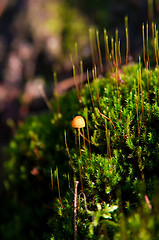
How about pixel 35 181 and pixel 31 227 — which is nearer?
pixel 31 227

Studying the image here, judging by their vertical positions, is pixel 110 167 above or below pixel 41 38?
below

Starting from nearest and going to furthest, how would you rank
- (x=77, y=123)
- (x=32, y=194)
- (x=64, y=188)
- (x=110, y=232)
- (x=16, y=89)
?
(x=110, y=232)
(x=77, y=123)
(x=64, y=188)
(x=32, y=194)
(x=16, y=89)

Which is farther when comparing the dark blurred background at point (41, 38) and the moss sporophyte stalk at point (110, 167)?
the dark blurred background at point (41, 38)

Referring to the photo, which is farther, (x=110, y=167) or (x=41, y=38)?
(x=41, y=38)

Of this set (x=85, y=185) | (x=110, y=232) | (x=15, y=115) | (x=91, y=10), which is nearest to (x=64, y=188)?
(x=85, y=185)

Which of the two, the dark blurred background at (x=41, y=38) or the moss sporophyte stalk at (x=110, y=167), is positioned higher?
the dark blurred background at (x=41, y=38)

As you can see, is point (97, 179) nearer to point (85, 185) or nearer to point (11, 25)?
point (85, 185)

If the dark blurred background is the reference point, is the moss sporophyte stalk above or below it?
below

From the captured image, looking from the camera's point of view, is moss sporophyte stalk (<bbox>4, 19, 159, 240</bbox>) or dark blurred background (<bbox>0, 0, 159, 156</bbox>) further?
dark blurred background (<bbox>0, 0, 159, 156</bbox>)
